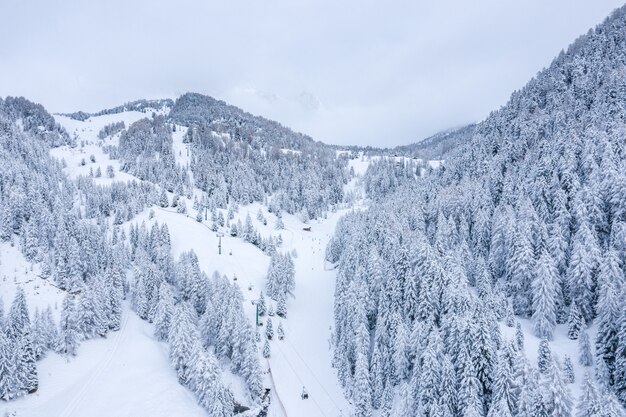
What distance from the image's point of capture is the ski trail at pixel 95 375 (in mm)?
51938

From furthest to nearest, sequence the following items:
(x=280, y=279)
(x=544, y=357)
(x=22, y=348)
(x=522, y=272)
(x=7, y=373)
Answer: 1. (x=280, y=279)
2. (x=522, y=272)
3. (x=22, y=348)
4. (x=7, y=373)
5. (x=544, y=357)

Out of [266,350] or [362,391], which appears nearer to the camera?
[362,391]

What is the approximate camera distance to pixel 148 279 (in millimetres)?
79125

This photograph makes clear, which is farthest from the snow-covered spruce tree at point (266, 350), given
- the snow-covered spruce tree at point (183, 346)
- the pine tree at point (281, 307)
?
the pine tree at point (281, 307)

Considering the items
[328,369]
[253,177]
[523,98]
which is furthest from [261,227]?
[523,98]

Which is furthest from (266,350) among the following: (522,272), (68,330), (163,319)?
(522,272)

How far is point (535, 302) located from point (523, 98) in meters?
86.9

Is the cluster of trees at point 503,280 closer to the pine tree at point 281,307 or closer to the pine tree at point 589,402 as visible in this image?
the pine tree at point 589,402

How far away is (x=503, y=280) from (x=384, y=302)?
20.8 m

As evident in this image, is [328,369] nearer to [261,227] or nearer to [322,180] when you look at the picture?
[261,227]

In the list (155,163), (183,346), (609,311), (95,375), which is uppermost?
(155,163)

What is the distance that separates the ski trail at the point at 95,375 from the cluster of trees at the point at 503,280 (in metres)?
37.6

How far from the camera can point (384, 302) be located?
61.4 m

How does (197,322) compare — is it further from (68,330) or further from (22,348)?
(22,348)
